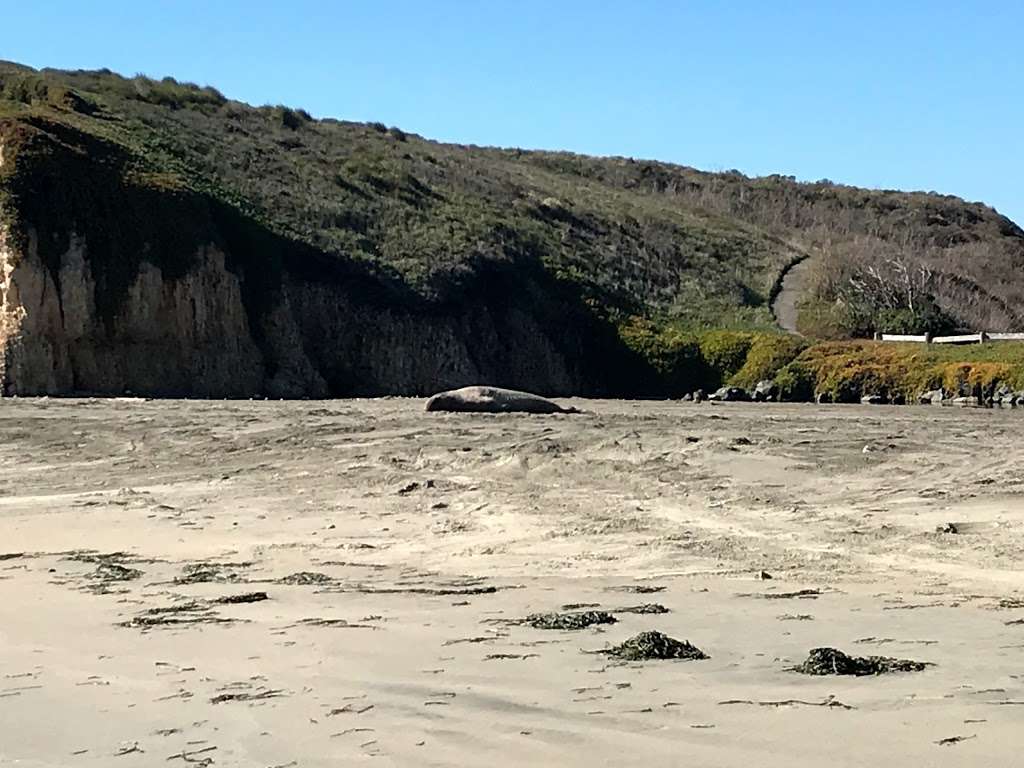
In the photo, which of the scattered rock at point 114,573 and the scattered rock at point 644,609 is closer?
the scattered rock at point 644,609

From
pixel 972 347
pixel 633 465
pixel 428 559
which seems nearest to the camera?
pixel 428 559

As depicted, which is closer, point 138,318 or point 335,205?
point 138,318

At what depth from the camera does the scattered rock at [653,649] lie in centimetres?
716

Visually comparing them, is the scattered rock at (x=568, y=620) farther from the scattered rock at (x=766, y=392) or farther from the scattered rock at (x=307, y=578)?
the scattered rock at (x=766, y=392)

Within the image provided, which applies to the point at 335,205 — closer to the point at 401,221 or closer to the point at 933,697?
the point at 401,221

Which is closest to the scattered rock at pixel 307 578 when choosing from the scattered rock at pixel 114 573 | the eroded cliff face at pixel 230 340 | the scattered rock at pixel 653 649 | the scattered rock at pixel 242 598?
the scattered rock at pixel 242 598

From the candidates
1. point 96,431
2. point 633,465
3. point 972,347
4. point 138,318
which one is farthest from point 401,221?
point 633,465

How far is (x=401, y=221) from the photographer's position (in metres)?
48.6

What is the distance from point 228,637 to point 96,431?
15.8 meters

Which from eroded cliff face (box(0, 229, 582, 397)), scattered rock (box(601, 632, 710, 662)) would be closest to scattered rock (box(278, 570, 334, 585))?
scattered rock (box(601, 632, 710, 662))

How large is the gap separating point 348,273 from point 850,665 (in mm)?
36982

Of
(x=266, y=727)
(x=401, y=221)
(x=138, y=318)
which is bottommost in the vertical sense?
(x=266, y=727)

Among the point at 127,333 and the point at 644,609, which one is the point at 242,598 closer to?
the point at 644,609

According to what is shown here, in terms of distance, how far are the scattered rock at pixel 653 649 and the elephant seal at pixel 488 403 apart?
18.6 metres
